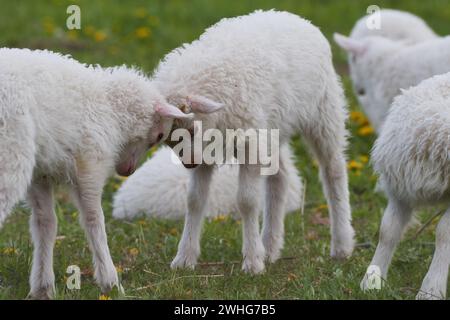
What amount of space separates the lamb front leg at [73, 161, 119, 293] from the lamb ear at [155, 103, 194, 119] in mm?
513

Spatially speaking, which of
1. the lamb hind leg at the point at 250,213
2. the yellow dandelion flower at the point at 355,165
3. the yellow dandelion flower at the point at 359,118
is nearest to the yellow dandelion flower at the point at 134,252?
the lamb hind leg at the point at 250,213

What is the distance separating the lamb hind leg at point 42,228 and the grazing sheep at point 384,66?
396 centimetres

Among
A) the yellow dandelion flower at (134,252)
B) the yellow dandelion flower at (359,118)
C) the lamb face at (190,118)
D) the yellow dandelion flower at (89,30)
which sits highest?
the yellow dandelion flower at (89,30)

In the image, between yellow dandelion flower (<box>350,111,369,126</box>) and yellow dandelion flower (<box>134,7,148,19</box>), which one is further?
yellow dandelion flower (<box>134,7,148,19</box>)

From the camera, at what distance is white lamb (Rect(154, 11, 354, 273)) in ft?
20.5

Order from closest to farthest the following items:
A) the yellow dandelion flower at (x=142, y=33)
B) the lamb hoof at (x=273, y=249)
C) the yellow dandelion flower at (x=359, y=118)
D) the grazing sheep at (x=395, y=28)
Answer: the lamb hoof at (x=273, y=249) < the yellow dandelion flower at (x=359, y=118) < the grazing sheep at (x=395, y=28) < the yellow dandelion flower at (x=142, y=33)

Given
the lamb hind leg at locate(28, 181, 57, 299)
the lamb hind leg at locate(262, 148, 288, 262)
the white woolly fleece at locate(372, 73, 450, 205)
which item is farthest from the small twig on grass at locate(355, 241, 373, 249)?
the lamb hind leg at locate(28, 181, 57, 299)

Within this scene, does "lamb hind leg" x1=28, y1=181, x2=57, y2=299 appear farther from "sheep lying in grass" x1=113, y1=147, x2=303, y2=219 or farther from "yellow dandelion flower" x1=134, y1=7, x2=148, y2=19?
"yellow dandelion flower" x1=134, y1=7, x2=148, y2=19

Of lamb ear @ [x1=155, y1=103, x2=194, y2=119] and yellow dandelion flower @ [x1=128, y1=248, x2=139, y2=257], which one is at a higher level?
lamb ear @ [x1=155, y1=103, x2=194, y2=119]

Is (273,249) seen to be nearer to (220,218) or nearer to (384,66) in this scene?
(220,218)

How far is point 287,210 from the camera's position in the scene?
8.16 m

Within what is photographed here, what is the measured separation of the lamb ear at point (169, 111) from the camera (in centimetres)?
580

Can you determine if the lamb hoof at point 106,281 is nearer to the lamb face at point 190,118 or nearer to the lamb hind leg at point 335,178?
the lamb face at point 190,118

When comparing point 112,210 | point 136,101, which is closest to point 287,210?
point 112,210
